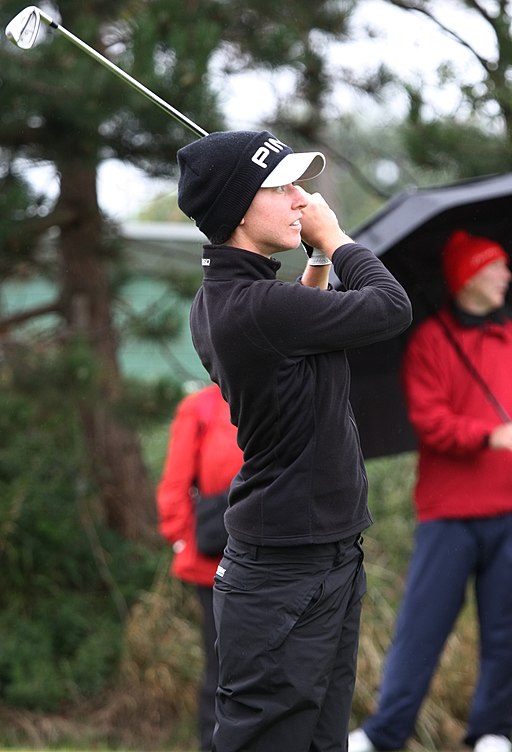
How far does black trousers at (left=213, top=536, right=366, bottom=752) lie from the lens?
2725 millimetres

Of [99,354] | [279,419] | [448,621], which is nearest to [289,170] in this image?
[279,419]

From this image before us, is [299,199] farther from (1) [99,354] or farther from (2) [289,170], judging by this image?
(1) [99,354]

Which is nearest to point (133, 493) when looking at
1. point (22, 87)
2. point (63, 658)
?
point (63, 658)

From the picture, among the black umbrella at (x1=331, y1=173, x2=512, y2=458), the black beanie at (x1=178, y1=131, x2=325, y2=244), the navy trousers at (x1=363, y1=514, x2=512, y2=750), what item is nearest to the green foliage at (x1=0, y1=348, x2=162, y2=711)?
the black umbrella at (x1=331, y1=173, x2=512, y2=458)

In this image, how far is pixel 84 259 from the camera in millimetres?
7438

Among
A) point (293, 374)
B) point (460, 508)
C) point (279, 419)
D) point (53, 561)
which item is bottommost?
point (53, 561)

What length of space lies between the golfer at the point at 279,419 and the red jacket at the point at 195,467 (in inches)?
73.4

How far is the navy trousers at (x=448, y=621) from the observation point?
454cm

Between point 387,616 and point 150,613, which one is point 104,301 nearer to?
point 150,613

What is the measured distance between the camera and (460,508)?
451 centimetres

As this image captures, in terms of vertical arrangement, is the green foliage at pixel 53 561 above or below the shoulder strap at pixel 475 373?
below

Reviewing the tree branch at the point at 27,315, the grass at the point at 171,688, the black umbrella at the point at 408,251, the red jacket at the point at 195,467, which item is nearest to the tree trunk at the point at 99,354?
the tree branch at the point at 27,315

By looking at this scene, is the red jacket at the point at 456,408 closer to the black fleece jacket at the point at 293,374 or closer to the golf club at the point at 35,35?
the black fleece jacket at the point at 293,374

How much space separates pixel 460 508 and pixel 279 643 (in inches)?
76.7
